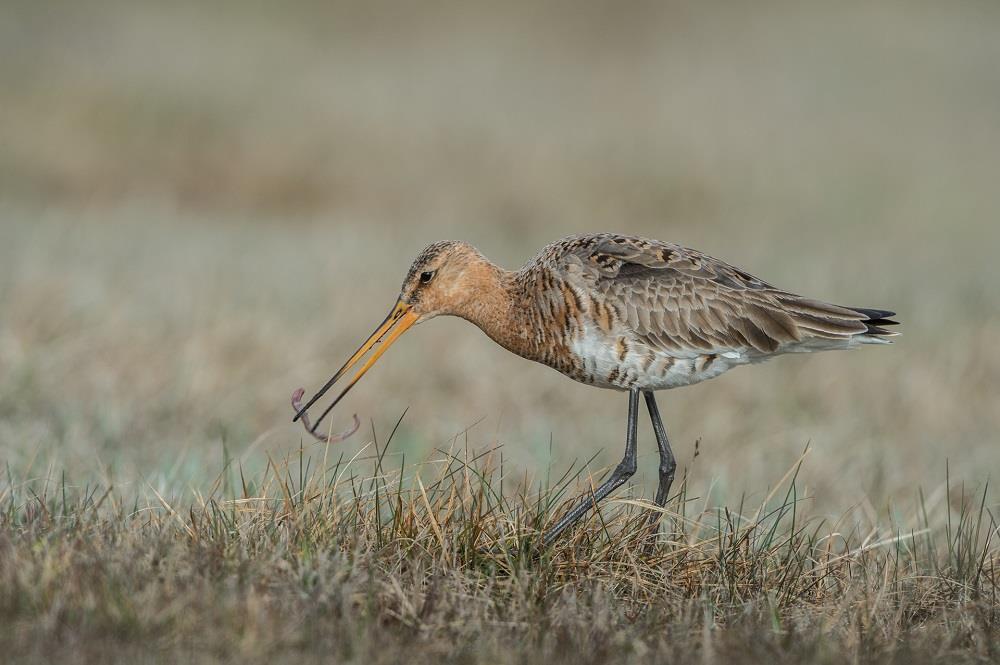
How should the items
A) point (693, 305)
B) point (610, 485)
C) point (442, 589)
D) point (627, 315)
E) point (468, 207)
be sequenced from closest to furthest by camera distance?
point (442, 589)
point (610, 485)
point (627, 315)
point (693, 305)
point (468, 207)

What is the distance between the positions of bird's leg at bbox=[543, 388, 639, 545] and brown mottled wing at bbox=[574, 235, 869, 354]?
12.6 inches

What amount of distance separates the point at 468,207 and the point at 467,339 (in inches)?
229

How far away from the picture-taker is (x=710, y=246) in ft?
45.4

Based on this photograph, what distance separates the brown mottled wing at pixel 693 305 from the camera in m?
4.82

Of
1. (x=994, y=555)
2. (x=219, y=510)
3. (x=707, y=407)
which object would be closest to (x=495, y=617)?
(x=219, y=510)

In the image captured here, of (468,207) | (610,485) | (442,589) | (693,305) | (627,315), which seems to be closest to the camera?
(442,589)

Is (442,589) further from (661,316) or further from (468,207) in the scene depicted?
(468,207)

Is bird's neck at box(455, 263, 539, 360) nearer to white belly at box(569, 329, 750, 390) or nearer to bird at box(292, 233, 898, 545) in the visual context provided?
bird at box(292, 233, 898, 545)

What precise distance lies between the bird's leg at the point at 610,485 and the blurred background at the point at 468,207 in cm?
70

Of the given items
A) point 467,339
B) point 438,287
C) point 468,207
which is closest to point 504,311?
point 438,287

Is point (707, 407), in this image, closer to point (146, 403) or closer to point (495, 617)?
point (146, 403)

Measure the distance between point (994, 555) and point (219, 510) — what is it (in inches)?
113

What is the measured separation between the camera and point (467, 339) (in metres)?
9.53

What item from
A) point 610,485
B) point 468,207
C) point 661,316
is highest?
point 468,207
